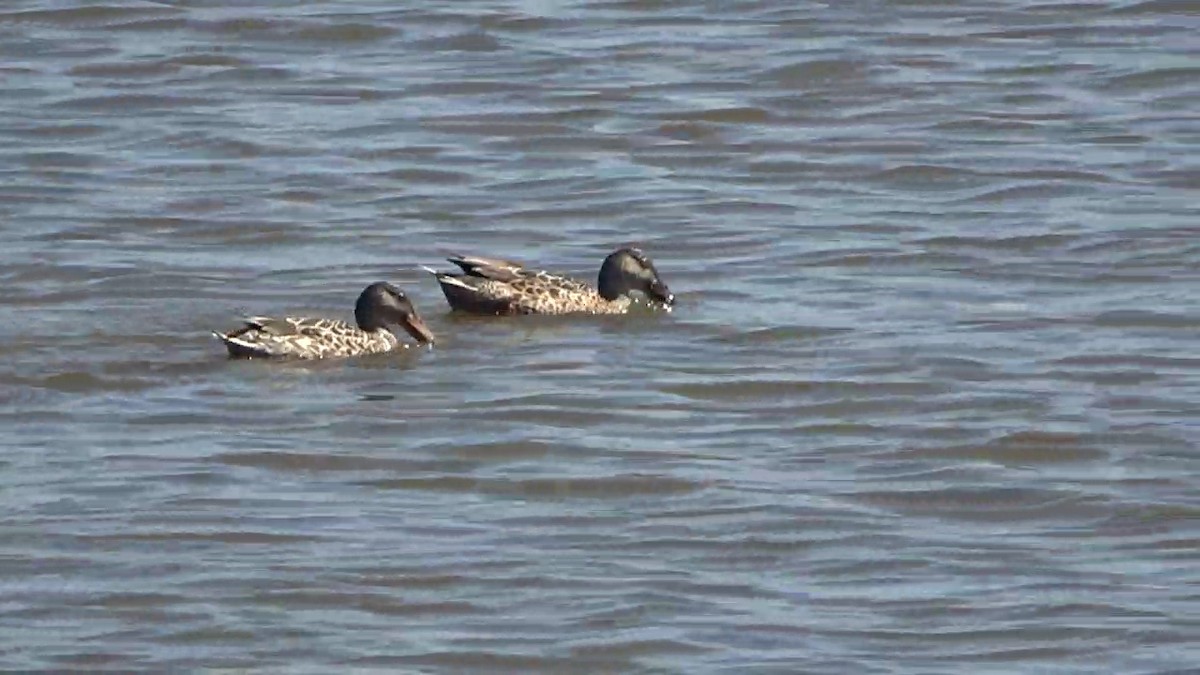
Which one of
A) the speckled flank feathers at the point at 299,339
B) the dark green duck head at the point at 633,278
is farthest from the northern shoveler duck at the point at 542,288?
the speckled flank feathers at the point at 299,339

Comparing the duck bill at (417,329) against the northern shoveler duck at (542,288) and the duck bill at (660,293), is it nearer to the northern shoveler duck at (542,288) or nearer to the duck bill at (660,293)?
the northern shoveler duck at (542,288)

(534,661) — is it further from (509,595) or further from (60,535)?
(60,535)

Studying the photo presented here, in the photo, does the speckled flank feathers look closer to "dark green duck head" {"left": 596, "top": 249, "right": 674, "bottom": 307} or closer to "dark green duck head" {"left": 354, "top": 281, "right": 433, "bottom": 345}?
"dark green duck head" {"left": 354, "top": 281, "right": 433, "bottom": 345}

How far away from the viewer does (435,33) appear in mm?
19859

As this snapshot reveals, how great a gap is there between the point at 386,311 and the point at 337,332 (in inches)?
9.4

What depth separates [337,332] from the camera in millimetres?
13102

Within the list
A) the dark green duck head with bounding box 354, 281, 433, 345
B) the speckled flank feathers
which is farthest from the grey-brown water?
the dark green duck head with bounding box 354, 281, 433, 345

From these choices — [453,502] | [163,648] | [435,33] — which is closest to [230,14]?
[435,33]

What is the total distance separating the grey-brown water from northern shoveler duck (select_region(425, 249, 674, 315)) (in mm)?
99

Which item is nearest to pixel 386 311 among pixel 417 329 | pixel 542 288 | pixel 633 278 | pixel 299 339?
pixel 417 329

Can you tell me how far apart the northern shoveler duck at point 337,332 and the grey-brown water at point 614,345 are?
0.10 m

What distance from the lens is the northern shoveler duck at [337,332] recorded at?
504 inches

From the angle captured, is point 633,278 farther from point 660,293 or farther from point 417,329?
point 417,329

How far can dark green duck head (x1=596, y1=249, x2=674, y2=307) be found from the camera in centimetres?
1384
